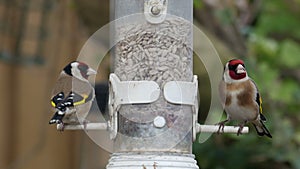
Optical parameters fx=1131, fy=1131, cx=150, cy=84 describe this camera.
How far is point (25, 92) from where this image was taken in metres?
8.72

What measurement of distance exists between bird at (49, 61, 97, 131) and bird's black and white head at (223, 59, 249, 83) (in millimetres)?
551

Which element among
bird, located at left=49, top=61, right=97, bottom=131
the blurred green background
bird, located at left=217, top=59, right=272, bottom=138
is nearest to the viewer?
bird, located at left=49, top=61, right=97, bottom=131

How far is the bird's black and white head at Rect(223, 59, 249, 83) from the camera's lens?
15.0 feet

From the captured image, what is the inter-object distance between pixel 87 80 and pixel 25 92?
4.27 m

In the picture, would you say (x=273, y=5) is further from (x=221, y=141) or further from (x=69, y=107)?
(x=69, y=107)

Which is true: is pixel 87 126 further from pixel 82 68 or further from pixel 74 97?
pixel 82 68

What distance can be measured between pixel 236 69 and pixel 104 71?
3133 mm

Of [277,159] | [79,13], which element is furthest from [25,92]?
[277,159]

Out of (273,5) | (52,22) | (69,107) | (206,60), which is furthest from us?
(52,22)

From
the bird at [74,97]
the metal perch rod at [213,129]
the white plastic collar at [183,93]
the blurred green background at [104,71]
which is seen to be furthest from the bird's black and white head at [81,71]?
the blurred green background at [104,71]

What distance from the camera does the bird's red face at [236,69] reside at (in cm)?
457

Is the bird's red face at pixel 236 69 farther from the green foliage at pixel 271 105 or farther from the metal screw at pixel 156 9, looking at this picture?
the green foliage at pixel 271 105

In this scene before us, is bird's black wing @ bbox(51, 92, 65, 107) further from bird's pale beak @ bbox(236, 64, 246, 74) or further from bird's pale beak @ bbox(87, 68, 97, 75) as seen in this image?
bird's pale beak @ bbox(236, 64, 246, 74)

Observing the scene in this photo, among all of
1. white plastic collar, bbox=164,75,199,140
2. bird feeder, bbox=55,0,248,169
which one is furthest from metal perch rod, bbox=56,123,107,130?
white plastic collar, bbox=164,75,199,140
